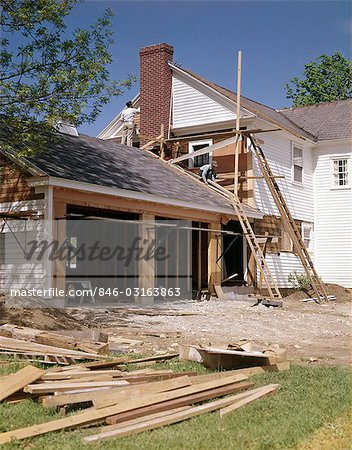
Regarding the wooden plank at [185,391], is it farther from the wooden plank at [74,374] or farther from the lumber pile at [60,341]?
the lumber pile at [60,341]

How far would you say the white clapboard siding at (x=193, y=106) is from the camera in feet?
79.6

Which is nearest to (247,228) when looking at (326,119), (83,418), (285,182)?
(285,182)

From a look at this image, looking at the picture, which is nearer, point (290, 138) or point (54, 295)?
point (54, 295)

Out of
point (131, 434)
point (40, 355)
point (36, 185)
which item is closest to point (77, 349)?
point (40, 355)

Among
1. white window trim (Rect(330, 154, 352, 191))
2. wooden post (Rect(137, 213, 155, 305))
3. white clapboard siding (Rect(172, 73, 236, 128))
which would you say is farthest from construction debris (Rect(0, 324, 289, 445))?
white window trim (Rect(330, 154, 352, 191))

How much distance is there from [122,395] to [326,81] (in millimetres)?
50406

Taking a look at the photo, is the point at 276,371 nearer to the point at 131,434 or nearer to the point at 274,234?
the point at 131,434

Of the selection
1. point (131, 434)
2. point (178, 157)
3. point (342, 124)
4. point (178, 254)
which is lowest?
point (131, 434)

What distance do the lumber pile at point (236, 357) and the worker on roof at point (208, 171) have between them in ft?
47.1

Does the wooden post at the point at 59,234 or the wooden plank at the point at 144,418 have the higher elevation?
the wooden post at the point at 59,234

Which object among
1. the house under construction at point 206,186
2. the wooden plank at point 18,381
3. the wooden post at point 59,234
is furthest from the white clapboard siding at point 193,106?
the wooden plank at point 18,381

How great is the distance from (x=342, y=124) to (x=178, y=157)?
813 centimetres

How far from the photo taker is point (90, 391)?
616 centimetres

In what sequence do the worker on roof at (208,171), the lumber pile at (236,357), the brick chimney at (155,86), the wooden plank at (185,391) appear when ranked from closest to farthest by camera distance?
the wooden plank at (185,391) < the lumber pile at (236,357) < the worker on roof at (208,171) < the brick chimney at (155,86)
